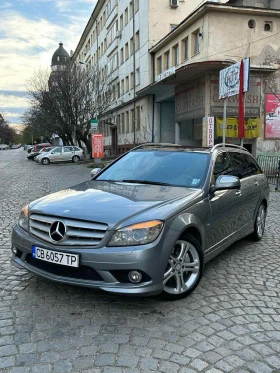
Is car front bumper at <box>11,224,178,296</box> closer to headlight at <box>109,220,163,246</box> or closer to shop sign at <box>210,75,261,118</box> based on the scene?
headlight at <box>109,220,163,246</box>

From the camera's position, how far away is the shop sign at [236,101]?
19.9 metres

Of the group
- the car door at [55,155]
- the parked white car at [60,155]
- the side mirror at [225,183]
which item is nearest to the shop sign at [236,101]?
the side mirror at [225,183]

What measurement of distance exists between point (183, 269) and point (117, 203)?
0.97 m

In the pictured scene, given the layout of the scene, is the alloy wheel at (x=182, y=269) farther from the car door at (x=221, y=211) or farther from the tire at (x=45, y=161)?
the tire at (x=45, y=161)

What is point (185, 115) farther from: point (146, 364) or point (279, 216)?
point (146, 364)

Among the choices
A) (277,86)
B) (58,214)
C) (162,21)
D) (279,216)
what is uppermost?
(162,21)

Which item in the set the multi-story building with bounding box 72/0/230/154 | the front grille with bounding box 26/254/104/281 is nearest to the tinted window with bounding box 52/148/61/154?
the multi-story building with bounding box 72/0/230/154

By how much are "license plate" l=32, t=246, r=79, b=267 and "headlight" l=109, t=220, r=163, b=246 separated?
38 cm

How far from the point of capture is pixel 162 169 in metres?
4.67

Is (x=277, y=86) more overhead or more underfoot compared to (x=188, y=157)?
more overhead

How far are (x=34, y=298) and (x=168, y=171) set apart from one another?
2.20 metres

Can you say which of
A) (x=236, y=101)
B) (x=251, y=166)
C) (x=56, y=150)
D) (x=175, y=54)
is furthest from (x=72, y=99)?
(x=251, y=166)

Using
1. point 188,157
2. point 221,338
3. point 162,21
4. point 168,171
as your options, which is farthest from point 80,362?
point 162,21

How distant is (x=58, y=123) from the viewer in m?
34.9
